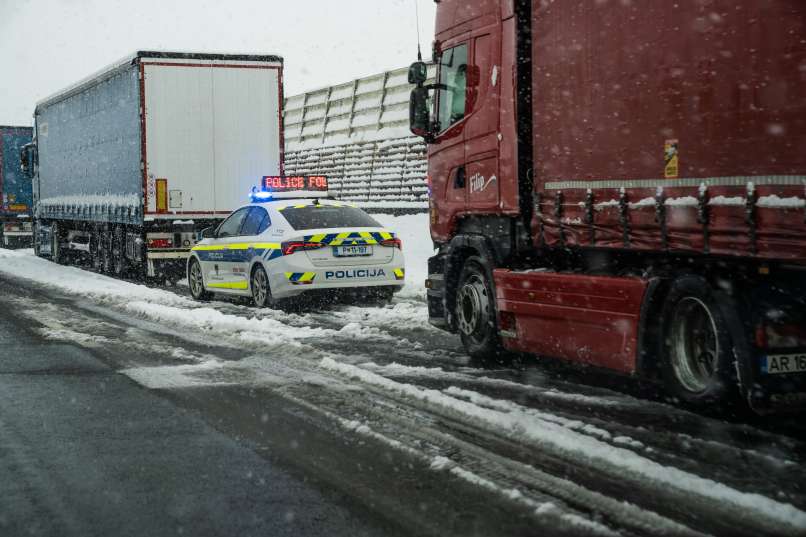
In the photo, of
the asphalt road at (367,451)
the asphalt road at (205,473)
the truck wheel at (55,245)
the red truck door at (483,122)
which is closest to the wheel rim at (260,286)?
the asphalt road at (367,451)

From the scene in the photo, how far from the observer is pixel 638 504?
16.1ft

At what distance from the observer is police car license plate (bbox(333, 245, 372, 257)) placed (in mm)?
13882

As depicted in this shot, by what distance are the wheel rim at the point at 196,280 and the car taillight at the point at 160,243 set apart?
3.36 m

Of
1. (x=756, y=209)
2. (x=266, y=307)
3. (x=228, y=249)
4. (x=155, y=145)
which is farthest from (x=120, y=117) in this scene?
(x=756, y=209)

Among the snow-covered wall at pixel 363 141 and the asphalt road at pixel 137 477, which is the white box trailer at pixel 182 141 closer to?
the snow-covered wall at pixel 363 141

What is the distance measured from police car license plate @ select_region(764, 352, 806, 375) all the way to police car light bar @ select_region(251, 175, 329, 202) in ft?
32.0

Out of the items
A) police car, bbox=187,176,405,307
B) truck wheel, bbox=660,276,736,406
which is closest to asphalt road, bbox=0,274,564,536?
truck wheel, bbox=660,276,736,406

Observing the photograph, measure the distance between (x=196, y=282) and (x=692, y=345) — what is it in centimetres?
1074

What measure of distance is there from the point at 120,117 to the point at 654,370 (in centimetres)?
1525

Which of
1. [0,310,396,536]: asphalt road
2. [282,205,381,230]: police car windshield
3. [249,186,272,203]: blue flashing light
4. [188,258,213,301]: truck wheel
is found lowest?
[0,310,396,536]: asphalt road

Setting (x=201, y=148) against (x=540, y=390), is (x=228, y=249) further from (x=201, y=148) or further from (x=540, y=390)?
(x=540, y=390)

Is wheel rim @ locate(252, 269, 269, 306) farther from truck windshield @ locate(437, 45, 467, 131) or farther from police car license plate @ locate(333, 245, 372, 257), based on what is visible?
truck windshield @ locate(437, 45, 467, 131)

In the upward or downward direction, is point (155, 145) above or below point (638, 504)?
above

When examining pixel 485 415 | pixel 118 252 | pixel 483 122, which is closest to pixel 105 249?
Result: pixel 118 252
